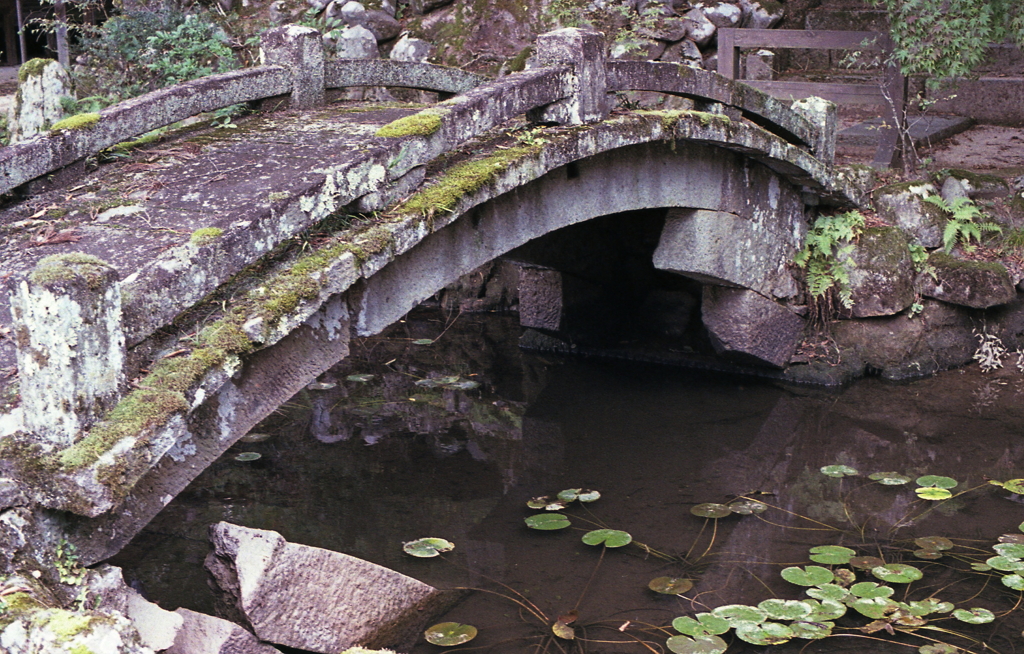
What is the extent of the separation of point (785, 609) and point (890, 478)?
211cm

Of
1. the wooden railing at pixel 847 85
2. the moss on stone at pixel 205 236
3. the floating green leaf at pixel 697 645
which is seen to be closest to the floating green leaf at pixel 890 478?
the floating green leaf at pixel 697 645

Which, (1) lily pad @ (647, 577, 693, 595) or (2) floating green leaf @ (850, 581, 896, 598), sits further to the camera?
(1) lily pad @ (647, 577, 693, 595)

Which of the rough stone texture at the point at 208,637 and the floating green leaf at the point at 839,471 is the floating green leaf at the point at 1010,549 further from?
the rough stone texture at the point at 208,637

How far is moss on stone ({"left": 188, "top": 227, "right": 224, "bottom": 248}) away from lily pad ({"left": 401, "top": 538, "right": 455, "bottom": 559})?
2.31 m

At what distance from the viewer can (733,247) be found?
798 cm

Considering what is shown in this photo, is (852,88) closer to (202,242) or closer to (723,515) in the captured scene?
(723,515)

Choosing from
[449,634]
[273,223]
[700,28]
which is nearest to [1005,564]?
[449,634]

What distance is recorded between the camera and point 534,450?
24.4 ft

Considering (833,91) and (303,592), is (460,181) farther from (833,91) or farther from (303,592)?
(833,91)

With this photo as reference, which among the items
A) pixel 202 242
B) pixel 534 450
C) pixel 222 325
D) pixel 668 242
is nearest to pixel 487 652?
pixel 222 325

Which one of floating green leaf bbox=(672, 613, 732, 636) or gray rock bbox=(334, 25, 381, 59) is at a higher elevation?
gray rock bbox=(334, 25, 381, 59)

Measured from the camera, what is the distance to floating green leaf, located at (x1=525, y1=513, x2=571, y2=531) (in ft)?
19.4

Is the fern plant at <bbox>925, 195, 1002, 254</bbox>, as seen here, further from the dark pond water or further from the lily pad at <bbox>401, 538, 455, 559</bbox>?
the lily pad at <bbox>401, 538, 455, 559</bbox>

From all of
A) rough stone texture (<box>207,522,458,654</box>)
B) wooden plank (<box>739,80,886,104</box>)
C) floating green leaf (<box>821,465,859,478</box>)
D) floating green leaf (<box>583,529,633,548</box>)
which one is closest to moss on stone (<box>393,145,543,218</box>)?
rough stone texture (<box>207,522,458,654</box>)
